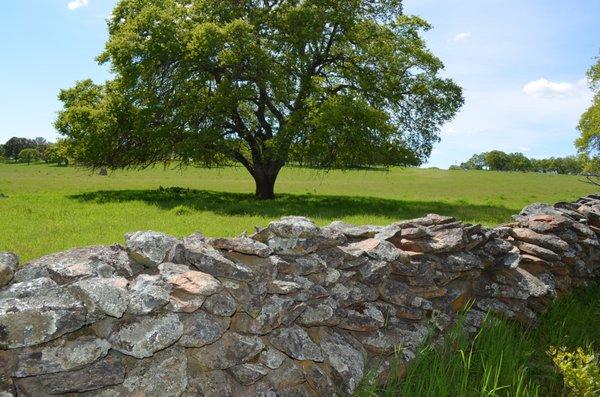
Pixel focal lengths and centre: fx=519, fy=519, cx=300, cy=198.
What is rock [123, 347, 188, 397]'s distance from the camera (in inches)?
125

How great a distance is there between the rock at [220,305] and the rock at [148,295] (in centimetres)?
28

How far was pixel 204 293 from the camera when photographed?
349 centimetres

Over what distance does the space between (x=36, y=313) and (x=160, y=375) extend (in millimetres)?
830

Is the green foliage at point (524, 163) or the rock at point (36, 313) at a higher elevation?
the green foliage at point (524, 163)

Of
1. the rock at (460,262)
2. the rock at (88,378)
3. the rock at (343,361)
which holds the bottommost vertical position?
the rock at (343,361)

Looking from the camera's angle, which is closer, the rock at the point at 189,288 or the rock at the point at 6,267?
the rock at the point at 6,267

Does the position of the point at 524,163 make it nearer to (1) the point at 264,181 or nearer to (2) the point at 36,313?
(1) the point at 264,181

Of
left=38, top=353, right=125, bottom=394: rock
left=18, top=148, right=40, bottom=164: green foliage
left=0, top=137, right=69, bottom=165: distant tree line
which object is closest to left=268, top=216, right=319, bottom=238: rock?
left=38, top=353, right=125, bottom=394: rock

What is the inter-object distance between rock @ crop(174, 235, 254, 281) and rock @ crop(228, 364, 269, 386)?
0.63 m

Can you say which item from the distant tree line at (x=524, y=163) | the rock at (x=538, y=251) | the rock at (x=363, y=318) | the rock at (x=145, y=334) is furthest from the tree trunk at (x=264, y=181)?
the distant tree line at (x=524, y=163)

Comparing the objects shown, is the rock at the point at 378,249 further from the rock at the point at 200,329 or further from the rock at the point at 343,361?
the rock at the point at 200,329

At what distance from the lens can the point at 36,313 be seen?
295 cm

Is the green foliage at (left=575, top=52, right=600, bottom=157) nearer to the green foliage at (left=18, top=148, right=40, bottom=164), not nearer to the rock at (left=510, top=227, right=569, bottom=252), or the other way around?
the rock at (left=510, top=227, right=569, bottom=252)

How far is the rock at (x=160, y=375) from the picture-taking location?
125 inches
